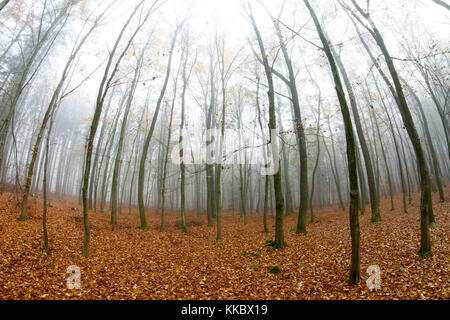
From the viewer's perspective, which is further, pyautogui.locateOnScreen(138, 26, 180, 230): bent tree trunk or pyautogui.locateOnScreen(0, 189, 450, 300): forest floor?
pyautogui.locateOnScreen(138, 26, 180, 230): bent tree trunk

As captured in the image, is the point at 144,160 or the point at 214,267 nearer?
the point at 214,267

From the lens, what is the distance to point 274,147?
27.0 ft

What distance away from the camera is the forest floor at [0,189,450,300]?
432 cm

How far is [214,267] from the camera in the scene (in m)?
6.62

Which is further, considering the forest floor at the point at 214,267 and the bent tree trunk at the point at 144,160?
the bent tree trunk at the point at 144,160

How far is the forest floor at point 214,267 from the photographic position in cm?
432

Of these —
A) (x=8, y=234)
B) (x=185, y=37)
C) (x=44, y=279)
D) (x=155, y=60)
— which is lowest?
(x=44, y=279)

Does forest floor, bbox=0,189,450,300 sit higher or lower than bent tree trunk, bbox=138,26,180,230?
lower

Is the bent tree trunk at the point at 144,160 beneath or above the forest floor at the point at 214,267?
above

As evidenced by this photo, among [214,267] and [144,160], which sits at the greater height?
[144,160]

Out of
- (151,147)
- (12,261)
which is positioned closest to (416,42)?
(12,261)

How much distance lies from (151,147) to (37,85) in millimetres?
13471
